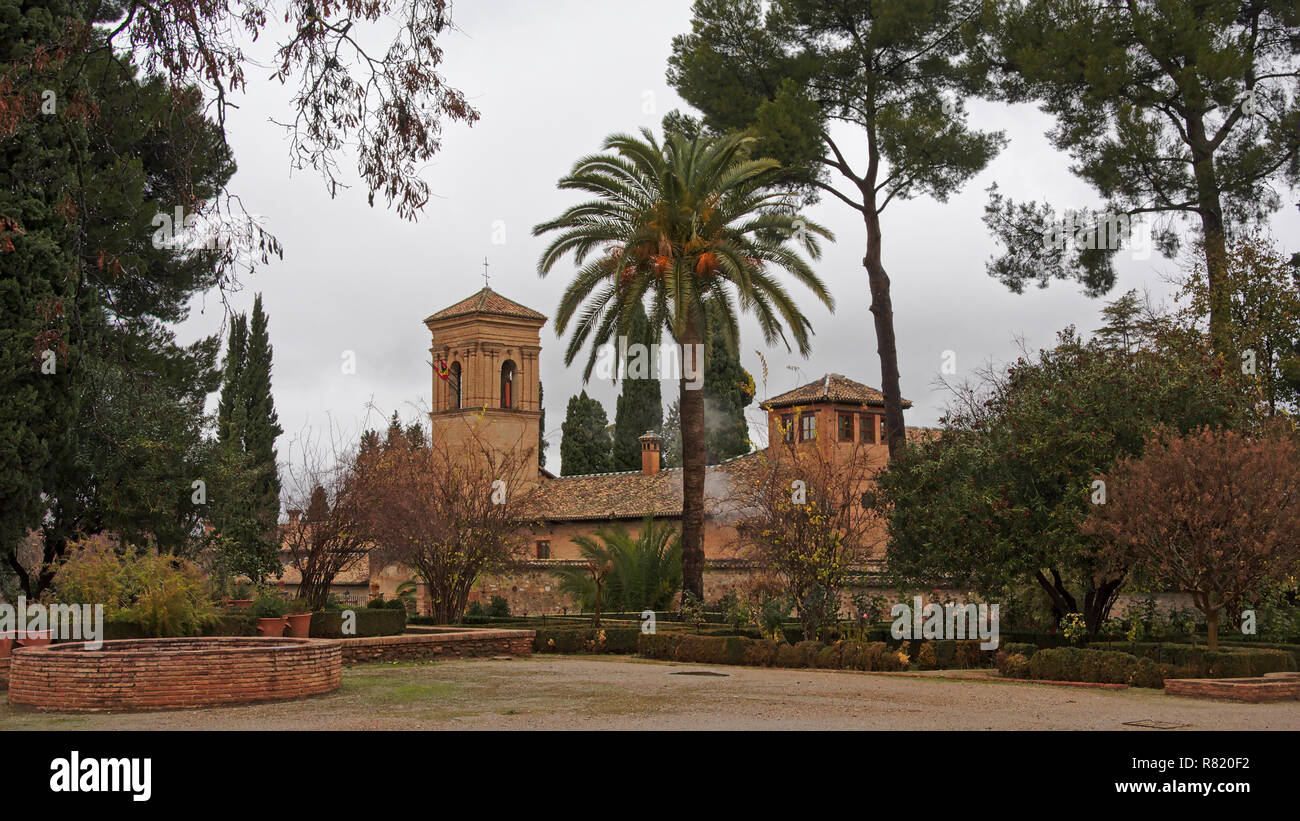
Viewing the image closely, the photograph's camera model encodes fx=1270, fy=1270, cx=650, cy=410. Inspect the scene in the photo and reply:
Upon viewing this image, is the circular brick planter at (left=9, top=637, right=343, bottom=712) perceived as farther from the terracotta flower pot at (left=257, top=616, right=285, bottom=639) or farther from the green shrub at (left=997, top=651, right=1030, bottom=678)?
the green shrub at (left=997, top=651, right=1030, bottom=678)

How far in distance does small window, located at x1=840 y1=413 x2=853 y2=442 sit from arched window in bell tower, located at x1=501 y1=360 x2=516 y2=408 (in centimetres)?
1242

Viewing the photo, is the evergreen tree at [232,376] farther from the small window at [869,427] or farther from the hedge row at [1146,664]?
the hedge row at [1146,664]

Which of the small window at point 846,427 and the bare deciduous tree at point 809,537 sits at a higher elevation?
the small window at point 846,427

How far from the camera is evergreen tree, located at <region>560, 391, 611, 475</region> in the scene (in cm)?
5644

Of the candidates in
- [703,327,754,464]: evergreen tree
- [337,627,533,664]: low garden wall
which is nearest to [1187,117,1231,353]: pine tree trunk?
[337,627,533,664]: low garden wall

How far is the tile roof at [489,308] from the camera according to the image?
46.8 m

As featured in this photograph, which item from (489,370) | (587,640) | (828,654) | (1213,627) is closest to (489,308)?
(489,370)

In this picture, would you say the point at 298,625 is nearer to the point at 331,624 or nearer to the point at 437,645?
the point at 331,624

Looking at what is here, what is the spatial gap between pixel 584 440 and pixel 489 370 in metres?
11.1

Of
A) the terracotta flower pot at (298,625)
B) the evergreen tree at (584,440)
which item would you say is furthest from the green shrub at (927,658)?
the evergreen tree at (584,440)

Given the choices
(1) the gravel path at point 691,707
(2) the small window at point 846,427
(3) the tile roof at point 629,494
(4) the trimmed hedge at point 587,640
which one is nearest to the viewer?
(1) the gravel path at point 691,707

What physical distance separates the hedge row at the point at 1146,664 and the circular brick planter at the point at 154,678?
1005 centimetres

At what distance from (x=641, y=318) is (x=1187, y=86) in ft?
40.9
